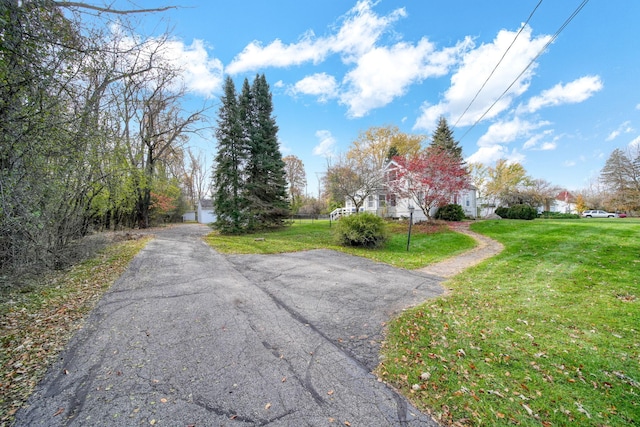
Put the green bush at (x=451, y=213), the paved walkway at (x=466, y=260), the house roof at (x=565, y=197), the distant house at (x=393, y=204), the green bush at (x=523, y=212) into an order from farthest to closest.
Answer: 1. the house roof at (x=565, y=197)
2. the green bush at (x=523, y=212)
3. the distant house at (x=393, y=204)
4. the green bush at (x=451, y=213)
5. the paved walkway at (x=466, y=260)

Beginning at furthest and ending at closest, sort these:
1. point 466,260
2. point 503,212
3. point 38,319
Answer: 1. point 503,212
2. point 466,260
3. point 38,319

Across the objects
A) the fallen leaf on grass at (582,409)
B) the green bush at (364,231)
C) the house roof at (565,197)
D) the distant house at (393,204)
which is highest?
the house roof at (565,197)

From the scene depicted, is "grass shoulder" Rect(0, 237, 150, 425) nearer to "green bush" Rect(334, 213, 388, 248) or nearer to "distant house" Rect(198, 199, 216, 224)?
"green bush" Rect(334, 213, 388, 248)

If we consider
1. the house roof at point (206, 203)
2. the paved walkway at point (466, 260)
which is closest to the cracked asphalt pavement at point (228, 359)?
the paved walkway at point (466, 260)

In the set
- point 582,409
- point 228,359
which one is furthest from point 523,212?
point 228,359

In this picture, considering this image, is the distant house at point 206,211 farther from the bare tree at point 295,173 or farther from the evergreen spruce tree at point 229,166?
the evergreen spruce tree at point 229,166

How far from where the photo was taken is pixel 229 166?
15.9 meters

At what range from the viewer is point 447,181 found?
1520cm

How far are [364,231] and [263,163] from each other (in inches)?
374

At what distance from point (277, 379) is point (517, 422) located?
2.06 metres

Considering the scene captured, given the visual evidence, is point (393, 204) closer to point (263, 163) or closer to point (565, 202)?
point (263, 163)

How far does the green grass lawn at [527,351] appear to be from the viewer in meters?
2.14

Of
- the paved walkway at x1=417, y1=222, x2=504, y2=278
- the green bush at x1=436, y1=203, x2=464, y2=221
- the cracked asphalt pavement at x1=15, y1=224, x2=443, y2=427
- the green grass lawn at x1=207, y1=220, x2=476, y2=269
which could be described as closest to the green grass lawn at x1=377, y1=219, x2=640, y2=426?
the cracked asphalt pavement at x1=15, y1=224, x2=443, y2=427

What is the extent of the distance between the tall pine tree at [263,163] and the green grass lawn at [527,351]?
1308 centimetres
